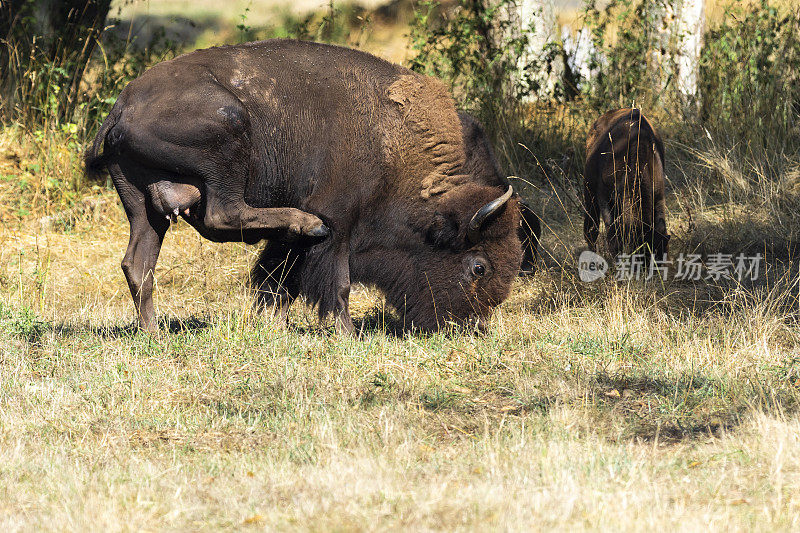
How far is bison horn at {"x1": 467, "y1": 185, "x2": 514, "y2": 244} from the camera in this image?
6910 mm

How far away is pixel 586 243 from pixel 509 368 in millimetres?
3672

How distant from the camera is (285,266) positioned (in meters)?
7.29

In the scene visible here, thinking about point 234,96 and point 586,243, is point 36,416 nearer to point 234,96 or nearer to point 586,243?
point 234,96

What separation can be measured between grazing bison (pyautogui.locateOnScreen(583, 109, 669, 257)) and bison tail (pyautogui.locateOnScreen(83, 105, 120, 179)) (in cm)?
391

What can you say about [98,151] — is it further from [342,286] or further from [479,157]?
[479,157]

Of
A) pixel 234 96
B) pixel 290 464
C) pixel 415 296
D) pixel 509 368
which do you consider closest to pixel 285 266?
pixel 415 296

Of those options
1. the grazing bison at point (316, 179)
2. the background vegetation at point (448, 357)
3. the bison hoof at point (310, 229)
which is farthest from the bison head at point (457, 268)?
the bison hoof at point (310, 229)

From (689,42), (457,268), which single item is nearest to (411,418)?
(457,268)

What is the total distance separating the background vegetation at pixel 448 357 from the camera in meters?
3.92

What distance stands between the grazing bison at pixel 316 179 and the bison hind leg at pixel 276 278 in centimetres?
1

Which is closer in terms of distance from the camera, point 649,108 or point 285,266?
point 285,266

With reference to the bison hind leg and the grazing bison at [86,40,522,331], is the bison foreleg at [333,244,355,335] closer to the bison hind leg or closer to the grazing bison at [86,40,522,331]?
the grazing bison at [86,40,522,331]

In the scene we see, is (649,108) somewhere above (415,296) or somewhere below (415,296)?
above

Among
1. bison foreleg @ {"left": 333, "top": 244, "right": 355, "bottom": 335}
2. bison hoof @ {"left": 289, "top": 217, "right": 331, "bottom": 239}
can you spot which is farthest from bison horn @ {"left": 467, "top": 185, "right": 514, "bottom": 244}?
bison hoof @ {"left": 289, "top": 217, "right": 331, "bottom": 239}
